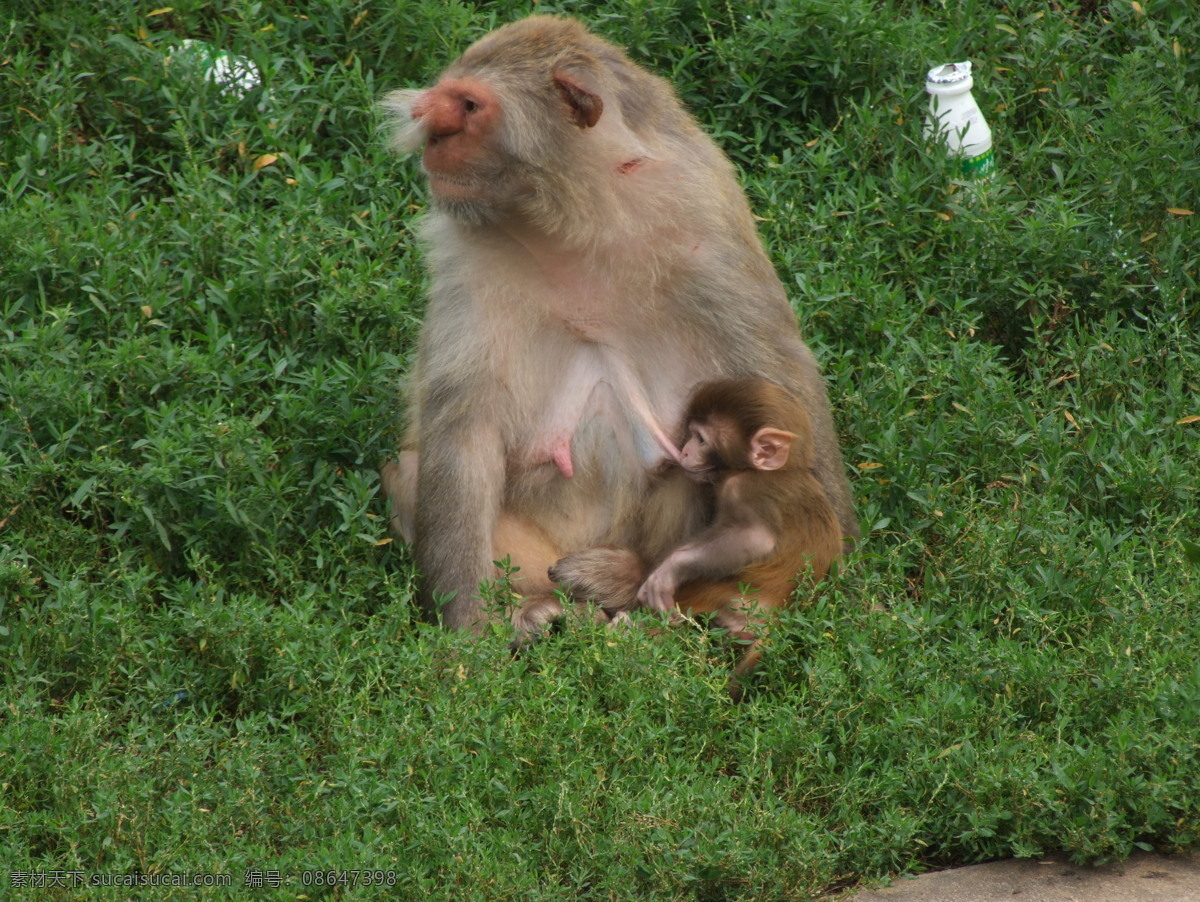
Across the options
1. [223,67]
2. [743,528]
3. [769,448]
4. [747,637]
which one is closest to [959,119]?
[769,448]

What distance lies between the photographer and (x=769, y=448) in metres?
5.01

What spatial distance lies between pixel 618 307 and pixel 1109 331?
2.33 meters

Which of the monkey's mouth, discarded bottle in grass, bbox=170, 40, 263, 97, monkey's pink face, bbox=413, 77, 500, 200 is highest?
monkey's pink face, bbox=413, 77, 500, 200

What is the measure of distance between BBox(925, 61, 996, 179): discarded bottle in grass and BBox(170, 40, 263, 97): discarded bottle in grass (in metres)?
2.99

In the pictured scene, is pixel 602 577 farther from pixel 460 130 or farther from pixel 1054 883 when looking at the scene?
pixel 1054 883

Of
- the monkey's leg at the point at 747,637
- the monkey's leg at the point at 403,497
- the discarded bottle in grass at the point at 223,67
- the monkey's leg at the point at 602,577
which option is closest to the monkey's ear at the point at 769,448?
the monkey's leg at the point at 747,637

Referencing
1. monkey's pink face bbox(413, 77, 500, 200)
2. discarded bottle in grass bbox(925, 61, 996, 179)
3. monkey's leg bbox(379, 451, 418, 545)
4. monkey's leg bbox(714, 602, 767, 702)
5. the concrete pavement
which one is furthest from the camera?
discarded bottle in grass bbox(925, 61, 996, 179)

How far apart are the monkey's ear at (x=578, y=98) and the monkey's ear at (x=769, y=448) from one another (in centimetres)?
113

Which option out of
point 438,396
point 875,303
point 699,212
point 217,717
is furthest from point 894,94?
point 217,717

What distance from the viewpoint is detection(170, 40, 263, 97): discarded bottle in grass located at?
7121 millimetres

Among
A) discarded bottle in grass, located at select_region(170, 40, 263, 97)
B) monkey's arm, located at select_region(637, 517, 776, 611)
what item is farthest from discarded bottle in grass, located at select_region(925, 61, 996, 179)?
discarded bottle in grass, located at select_region(170, 40, 263, 97)

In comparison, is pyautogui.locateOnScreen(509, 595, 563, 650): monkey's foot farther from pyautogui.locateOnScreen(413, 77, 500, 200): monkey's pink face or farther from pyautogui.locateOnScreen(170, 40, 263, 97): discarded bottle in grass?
pyautogui.locateOnScreen(170, 40, 263, 97): discarded bottle in grass

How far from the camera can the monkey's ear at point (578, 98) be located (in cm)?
507

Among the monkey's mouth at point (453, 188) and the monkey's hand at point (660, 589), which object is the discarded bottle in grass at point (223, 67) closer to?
the monkey's mouth at point (453, 188)
